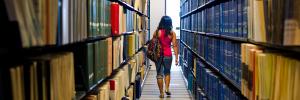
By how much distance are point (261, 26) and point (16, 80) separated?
4.18ft

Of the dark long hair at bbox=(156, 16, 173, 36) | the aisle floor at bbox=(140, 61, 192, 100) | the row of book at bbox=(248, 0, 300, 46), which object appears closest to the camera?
the row of book at bbox=(248, 0, 300, 46)

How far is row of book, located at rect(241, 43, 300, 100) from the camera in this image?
5.43ft

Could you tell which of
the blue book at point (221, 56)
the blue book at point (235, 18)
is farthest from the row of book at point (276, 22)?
the blue book at point (221, 56)

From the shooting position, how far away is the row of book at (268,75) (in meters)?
1.66

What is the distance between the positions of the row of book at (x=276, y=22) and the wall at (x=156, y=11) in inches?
350

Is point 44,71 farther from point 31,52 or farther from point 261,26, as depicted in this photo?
point 261,26

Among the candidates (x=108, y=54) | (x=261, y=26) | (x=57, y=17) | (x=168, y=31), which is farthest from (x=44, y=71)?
(x=168, y=31)

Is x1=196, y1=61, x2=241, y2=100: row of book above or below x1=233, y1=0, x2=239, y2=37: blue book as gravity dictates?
below

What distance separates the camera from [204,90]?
501 cm

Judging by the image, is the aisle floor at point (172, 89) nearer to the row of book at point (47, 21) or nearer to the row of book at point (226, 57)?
the row of book at point (226, 57)

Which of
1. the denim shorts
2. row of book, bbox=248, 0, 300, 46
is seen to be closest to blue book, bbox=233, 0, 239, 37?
→ row of book, bbox=248, 0, 300, 46

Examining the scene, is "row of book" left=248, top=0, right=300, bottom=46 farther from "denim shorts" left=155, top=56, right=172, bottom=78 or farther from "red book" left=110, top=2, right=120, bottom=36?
"denim shorts" left=155, top=56, right=172, bottom=78

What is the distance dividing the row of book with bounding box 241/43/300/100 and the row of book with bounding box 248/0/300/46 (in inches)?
3.6

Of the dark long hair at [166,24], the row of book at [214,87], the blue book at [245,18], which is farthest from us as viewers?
the dark long hair at [166,24]
